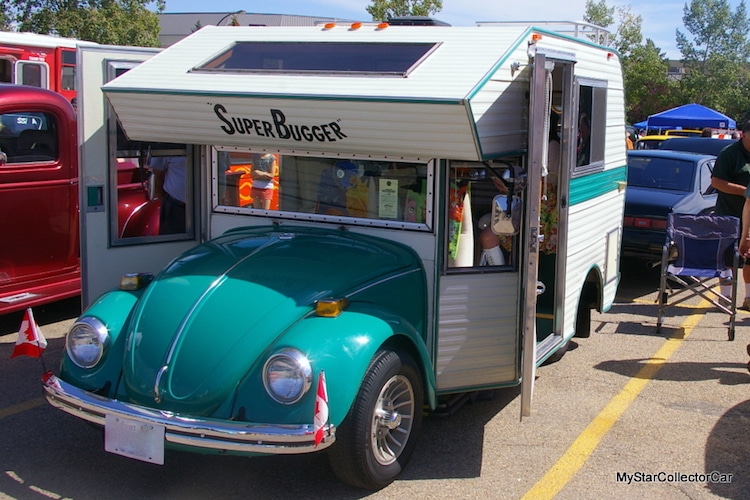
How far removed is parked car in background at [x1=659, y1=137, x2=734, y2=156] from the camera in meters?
15.0

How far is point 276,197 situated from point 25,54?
29.9 ft

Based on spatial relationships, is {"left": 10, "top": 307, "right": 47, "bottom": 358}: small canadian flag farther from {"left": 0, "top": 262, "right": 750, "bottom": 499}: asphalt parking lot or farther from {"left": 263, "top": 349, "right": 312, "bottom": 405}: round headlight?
{"left": 263, "top": 349, "right": 312, "bottom": 405}: round headlight

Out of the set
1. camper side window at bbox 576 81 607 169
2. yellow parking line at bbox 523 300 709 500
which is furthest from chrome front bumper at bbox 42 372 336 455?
camper side window at bbox 576 81 607 169

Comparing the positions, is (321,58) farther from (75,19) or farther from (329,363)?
(75,19)

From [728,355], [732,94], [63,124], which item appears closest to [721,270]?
[728,355]

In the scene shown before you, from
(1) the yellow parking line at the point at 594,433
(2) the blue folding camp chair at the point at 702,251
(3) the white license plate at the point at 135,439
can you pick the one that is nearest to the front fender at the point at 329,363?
(3) the white license plate at the point at 135,439

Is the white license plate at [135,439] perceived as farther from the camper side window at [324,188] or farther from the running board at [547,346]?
the running board at [547,346]

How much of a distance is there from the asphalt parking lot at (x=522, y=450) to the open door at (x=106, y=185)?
102 cm

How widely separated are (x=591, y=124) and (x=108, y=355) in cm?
387

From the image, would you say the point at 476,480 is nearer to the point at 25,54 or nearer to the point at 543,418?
the point at 543,418

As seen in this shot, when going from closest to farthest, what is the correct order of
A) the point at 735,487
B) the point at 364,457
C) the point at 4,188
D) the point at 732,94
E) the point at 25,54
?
the point at 364,457, the point at 735,487, the point at 4,188, the point at 25,54, the point at 732,94

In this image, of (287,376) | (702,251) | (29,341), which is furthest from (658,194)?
(29,341)

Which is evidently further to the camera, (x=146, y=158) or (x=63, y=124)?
(x=63, y=124)

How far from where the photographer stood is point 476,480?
14.7 ft
